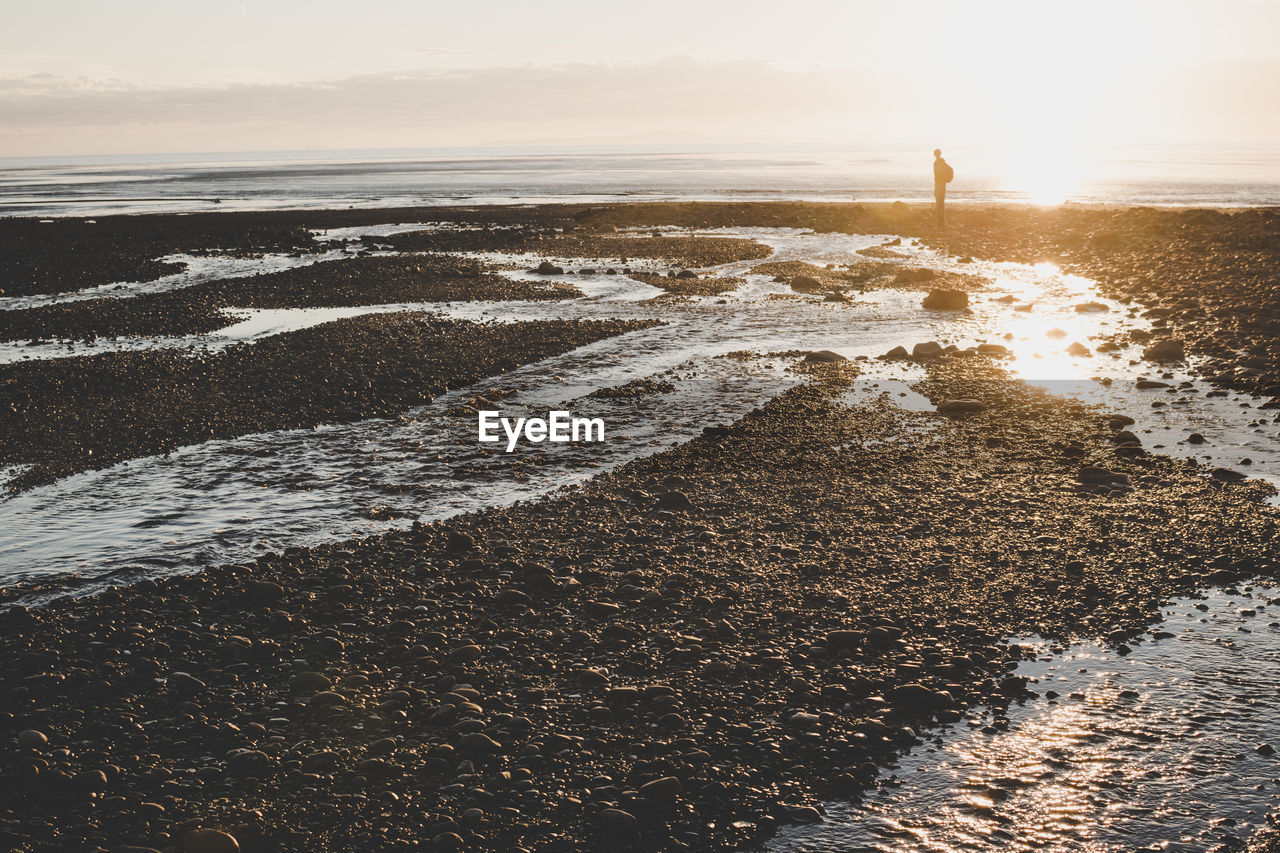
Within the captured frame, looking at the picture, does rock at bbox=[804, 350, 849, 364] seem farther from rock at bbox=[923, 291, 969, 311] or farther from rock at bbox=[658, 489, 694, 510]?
rock at bbox=[658, 489, 694, 510]

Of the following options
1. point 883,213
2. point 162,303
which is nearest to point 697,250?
point 883,213

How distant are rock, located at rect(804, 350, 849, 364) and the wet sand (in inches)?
163

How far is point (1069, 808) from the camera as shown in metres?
6.10

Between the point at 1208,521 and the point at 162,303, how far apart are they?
2612cm

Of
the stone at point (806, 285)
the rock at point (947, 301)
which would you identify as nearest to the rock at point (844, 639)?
the rock at point (947, 301)

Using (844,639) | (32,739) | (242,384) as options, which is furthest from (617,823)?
(242,384)

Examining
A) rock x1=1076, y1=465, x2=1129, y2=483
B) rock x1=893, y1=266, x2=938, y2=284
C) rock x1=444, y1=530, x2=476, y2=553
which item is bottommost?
rock x1=444, y1=530, x2=476, y2=553

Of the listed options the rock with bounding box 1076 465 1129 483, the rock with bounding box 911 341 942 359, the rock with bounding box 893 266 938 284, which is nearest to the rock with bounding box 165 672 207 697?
the rock with bounding box 1076 465 1129 483

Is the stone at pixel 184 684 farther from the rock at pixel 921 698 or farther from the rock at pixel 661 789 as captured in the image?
the rock at pixel 921 698

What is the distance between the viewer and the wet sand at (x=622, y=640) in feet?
20.7

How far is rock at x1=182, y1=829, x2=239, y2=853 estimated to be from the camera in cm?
582

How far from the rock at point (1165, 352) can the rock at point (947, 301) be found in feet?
21.0

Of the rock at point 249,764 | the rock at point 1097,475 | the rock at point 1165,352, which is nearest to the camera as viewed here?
the rock at point 249,764

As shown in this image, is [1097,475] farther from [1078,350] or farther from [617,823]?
[617,823]
